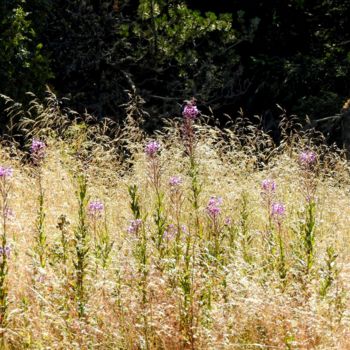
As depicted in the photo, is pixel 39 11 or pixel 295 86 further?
pixel 295 86

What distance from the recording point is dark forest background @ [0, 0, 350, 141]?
1192cm

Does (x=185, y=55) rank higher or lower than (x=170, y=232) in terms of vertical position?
higher

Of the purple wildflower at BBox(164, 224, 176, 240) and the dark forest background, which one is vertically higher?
the dark forest background

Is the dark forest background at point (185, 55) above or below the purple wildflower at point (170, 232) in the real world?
above

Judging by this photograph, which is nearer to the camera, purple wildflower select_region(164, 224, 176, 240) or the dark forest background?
purple wildflower select_region(164, 224, 176, 240)

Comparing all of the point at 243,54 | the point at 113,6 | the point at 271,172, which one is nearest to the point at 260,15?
the point at 243,54

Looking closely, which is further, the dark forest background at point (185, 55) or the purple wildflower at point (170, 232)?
the dark forest background at point (185, 55)

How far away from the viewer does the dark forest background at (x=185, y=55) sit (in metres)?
11.9

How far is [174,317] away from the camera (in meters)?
3.47

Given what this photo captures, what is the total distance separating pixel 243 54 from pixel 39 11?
4300 millimetres

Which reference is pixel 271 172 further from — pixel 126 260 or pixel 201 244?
pixel 126 260

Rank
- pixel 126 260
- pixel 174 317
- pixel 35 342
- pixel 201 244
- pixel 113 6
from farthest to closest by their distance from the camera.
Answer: pixel 113 6 → pixel 201 244 → pixel 126 260 → pixel 174 317 → pixel 35 342

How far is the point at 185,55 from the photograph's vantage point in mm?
12281

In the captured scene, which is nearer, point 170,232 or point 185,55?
point 170,232
